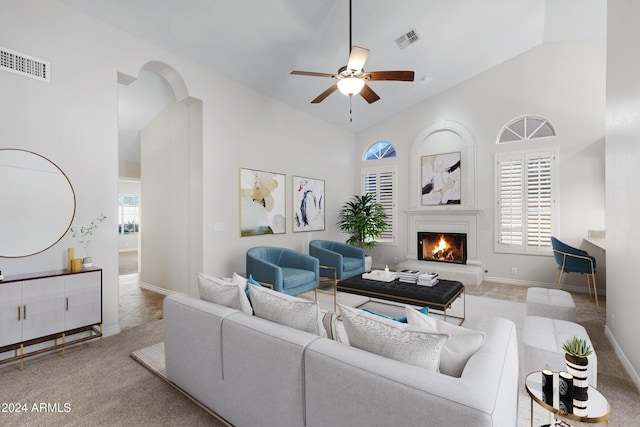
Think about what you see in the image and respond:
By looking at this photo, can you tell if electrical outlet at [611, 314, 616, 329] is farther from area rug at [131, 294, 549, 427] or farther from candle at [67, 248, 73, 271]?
candle at [67, 248, 73, 271]

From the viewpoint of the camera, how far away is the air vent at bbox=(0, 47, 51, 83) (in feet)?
9.18

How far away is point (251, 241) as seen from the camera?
511 centimetres

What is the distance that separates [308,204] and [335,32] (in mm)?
3112

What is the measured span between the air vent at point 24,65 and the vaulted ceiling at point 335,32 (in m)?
0.75

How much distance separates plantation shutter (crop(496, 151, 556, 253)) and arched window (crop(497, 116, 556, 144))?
12.8 inches

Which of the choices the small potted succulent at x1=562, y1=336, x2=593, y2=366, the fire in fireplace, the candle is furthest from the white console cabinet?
the fire in fireplace

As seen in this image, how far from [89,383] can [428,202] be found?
240 inches

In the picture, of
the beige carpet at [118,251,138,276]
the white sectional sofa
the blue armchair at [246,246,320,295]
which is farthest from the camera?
the beige carpet at [118,251,138,276]

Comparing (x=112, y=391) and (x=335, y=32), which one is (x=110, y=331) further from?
(x=335, y=32)

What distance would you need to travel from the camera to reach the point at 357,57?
3055mm

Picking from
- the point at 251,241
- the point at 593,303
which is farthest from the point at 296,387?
the point at 593,303

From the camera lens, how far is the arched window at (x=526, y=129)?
552 cm

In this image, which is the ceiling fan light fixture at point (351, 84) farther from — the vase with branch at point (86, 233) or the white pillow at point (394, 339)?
the vase with branch at point (86, 233)

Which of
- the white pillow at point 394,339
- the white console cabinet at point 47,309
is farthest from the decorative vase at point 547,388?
the white console cabinet at point 47,309
